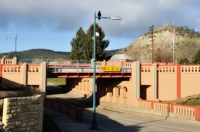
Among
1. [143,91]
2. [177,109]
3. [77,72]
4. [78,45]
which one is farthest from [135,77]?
[78,45]

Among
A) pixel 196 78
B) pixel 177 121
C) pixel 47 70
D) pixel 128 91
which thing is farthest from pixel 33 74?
pixel 196 78

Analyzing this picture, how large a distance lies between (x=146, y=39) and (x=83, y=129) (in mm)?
139538

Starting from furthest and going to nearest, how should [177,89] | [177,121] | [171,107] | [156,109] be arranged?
[177,89], [156,109], [171,107], [177,121]

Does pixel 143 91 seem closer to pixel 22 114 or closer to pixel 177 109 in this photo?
pixel 177 109

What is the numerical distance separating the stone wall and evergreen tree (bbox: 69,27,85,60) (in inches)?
2702

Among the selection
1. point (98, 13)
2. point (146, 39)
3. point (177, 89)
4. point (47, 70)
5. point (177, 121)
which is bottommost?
point (177, 121)

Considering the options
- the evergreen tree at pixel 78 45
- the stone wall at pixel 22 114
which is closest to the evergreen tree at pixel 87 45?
the evergreen tree at pixel 78 45

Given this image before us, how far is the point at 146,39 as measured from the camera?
15688 cm

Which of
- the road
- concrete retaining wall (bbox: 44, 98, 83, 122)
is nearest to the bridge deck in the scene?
concrete retaining wall (bbox: 44, 98, 83, 122)

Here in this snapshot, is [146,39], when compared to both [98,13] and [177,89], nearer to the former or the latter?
[177,89]

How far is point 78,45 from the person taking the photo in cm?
8400

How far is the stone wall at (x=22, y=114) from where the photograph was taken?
11375mm

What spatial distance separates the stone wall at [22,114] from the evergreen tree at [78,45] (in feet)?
225

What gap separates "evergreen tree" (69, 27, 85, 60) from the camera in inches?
3243
